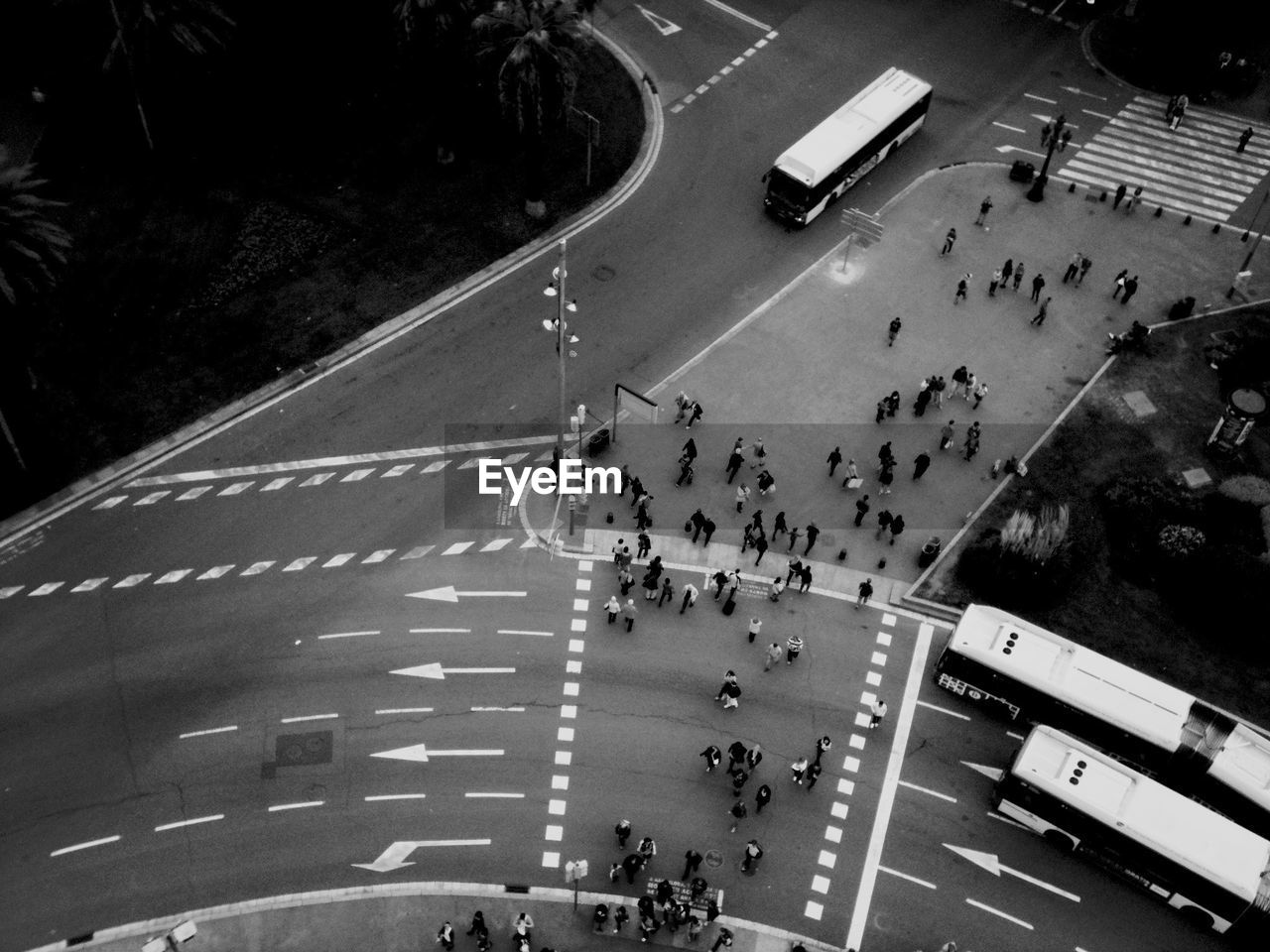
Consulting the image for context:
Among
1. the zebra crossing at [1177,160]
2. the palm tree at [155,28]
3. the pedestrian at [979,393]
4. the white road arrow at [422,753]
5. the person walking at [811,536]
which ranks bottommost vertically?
the white road arrow at [422,753]

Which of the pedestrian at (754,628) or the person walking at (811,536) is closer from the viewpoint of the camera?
the pedestrian at (754,628)

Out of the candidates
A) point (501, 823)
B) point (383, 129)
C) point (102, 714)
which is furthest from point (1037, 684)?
point (383, 129)

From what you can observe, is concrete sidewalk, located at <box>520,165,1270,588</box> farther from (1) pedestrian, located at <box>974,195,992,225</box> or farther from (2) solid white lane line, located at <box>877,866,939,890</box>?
(2) solid white lane line, located at <box>877,866,939,890</box>

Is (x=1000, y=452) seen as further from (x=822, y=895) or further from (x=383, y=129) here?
(x=383, y=129)

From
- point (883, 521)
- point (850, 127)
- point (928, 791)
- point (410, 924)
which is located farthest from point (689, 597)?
point (850, 127)

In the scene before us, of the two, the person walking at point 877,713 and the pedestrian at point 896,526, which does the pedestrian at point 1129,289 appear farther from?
the person walking at point 877,713

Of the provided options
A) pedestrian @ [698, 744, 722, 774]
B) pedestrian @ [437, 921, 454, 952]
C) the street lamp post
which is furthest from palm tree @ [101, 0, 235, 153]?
pedestrian @ [437, 921, 454, 952]

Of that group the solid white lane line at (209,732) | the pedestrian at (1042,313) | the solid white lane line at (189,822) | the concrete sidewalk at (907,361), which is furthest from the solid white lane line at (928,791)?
the pedestrian at (1042,313)
